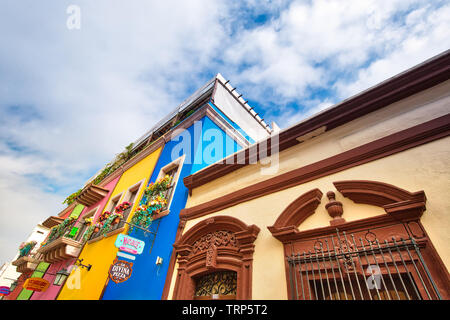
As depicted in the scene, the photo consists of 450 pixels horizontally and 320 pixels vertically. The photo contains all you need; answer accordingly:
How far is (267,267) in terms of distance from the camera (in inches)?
161

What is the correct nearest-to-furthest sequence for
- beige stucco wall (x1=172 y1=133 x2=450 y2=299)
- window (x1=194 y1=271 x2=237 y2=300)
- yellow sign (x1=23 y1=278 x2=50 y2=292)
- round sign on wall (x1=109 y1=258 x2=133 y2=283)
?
beige stucco wall (x1=172 y1=133 x2=450 y2=299), window (x1=194 y1=271 x2=237 y2=300), round sign on wall (x1=109 y1=258 x2=133 y2=283), yellow sign (x1=23 y1=278 x2=50 y2=292)

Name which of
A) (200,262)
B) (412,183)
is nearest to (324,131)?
(412,183)

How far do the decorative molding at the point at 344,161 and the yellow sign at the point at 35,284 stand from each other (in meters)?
7.93

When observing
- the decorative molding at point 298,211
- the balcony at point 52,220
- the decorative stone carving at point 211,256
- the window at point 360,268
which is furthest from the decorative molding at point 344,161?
the balcony at point 52,220

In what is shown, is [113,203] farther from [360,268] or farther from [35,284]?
[360,268]

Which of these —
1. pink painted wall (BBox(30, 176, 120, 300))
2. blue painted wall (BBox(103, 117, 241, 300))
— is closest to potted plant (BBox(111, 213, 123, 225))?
blue painted wall (BBox(103, 117, 241, 300))

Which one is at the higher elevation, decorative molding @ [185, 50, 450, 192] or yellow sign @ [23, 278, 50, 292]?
decorative molding @ [185, 50, 450, 192]

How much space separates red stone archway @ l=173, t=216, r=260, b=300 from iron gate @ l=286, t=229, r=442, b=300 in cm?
95

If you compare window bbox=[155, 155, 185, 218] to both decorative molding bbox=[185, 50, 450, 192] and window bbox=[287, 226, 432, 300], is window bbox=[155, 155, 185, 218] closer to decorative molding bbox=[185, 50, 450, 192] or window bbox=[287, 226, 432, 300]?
decorative molding bbox=[185, 50, 450, 192]

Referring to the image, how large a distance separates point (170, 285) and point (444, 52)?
278 inches

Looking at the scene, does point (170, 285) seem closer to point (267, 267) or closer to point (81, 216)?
point (267, 267)

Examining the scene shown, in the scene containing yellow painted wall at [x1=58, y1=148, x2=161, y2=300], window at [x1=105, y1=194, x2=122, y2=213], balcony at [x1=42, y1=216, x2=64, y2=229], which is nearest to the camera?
yellow painted wall at [x1=58, y1=148, x2=161, y2=300]

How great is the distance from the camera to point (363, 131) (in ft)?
14.7

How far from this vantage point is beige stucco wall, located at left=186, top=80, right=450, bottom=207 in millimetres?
3885
